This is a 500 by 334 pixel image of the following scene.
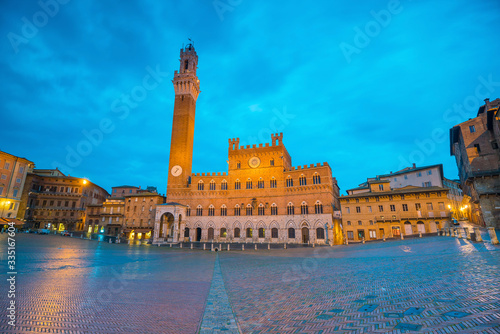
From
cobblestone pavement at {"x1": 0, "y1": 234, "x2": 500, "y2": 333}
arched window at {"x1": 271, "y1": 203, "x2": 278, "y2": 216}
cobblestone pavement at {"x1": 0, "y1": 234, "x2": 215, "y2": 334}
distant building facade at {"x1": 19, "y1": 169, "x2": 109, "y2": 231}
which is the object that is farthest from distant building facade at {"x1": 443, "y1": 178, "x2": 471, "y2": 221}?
distant building facade at {"x1": 19, "y1": 169, "x2": 109, "y2": 231}

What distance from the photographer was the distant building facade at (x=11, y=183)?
3975 centimetres

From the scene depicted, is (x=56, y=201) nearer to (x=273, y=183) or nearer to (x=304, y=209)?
(x=273, y=183)

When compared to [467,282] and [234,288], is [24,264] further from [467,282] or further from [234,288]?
[467,282]

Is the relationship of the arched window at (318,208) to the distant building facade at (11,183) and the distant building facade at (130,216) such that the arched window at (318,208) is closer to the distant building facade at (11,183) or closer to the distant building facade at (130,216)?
the distant building facade at (130,216)

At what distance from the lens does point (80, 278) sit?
1043 centimetres

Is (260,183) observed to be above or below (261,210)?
above

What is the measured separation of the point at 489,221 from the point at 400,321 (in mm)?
33553

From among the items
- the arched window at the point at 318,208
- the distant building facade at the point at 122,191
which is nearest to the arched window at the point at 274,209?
the arched window at the point at 318,208

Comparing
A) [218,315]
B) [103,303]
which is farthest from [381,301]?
[103,303]

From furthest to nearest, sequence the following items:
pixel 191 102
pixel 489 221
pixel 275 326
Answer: pixel 191 102 → pixel 489 221 → pixel 275 326

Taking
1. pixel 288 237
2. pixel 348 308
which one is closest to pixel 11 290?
pixel 348 308

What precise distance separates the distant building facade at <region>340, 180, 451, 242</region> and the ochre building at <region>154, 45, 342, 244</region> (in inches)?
122

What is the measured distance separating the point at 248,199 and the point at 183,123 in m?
20.7

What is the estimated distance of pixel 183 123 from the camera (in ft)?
160
